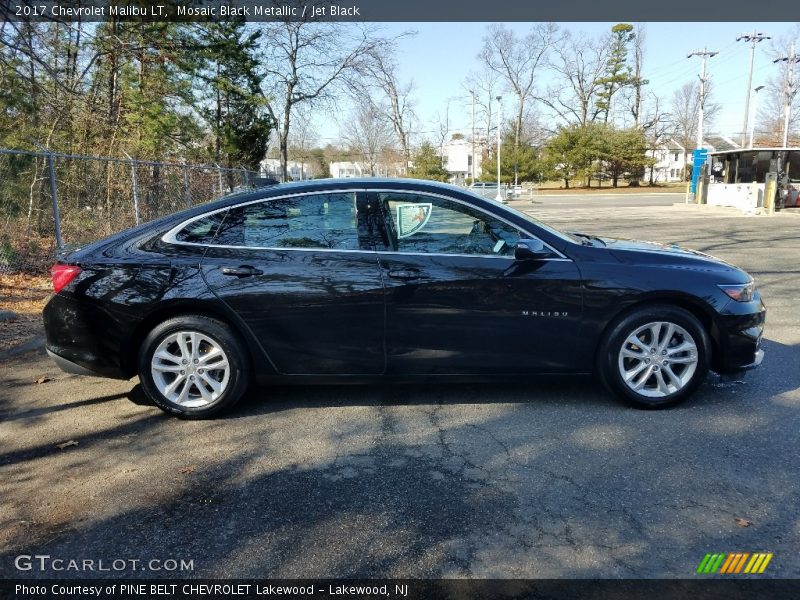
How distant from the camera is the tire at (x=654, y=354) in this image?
4031 mm

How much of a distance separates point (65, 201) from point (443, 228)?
8767 millimetres

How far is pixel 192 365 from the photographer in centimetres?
402

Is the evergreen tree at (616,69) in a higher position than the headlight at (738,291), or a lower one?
higher

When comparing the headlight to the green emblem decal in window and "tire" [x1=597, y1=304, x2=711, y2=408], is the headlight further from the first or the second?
the green emblem decal in window

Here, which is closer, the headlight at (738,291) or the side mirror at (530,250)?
the side mirror at (530,250)

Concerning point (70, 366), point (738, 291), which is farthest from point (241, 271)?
point (738, 291)

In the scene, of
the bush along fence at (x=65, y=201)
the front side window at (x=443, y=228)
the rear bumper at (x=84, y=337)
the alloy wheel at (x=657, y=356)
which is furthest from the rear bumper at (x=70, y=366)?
the bush along fence at (x=65, y=201)

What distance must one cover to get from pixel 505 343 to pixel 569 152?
59.8 m

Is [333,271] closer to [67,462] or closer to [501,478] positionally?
[501,478]

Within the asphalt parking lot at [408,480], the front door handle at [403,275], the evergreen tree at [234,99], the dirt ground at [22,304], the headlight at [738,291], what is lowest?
the asphalt parking lot at [408,480]

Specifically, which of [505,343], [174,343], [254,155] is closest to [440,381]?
[505,343]

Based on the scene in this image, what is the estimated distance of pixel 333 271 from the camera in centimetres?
397

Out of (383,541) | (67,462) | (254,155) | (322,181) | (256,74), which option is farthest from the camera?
(254,155)

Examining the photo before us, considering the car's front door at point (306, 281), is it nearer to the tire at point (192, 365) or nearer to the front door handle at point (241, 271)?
the front door handle at point (241, 271)
